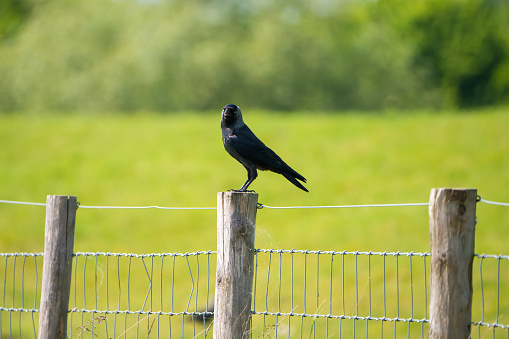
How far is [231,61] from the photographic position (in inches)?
1543

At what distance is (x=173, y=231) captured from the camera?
19531mm

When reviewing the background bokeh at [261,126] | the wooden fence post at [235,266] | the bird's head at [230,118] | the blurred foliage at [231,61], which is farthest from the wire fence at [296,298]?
the blurred foliage at [231,61]

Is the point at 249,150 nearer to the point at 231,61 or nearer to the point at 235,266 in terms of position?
the point at 235,266

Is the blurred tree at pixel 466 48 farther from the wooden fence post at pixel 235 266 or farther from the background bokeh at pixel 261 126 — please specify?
the wooden fence post at pixel 235 266

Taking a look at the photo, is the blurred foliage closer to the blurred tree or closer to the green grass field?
the blurred tree

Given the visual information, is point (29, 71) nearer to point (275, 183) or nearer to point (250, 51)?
point (250, 51)

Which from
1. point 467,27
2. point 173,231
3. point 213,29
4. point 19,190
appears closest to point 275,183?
point 173,231

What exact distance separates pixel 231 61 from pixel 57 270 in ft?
117

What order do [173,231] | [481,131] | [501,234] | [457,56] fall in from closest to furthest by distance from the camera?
[501,234]
[173,231]
[481,131]
[457,56]

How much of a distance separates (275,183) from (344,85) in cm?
2059

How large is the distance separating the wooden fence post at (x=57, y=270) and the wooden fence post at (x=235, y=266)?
4.18 ft

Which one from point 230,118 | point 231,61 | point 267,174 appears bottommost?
point 230,118

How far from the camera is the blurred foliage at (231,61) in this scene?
39.9 metres

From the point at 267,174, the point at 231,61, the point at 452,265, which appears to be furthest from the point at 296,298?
the point at 231,61
